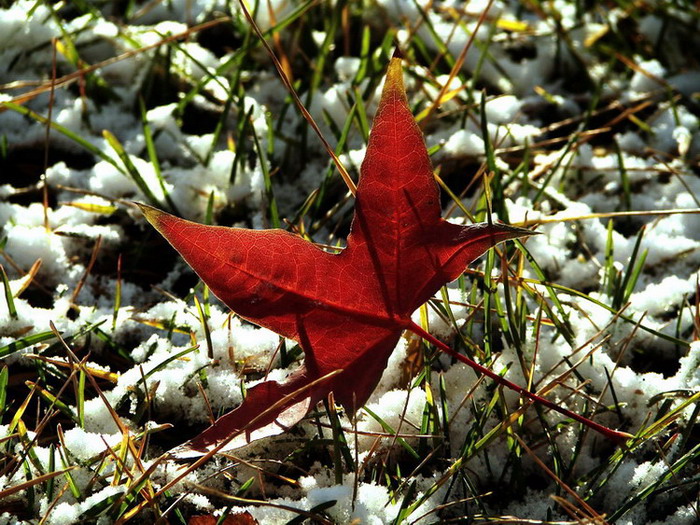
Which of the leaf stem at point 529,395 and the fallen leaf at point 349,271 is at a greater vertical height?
the fallen leaf at point 349,271

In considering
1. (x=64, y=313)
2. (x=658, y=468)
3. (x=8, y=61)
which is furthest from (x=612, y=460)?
(x=8, y=61)

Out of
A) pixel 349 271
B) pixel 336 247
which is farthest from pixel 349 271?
pixel 336 247

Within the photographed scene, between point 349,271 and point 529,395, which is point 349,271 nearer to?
point 349,271

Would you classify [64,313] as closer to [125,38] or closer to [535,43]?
[125,38]

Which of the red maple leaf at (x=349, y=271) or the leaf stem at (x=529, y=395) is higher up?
the red maple leaf at (x=349, y=271)

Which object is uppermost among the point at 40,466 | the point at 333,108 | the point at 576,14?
the point at 576,14
